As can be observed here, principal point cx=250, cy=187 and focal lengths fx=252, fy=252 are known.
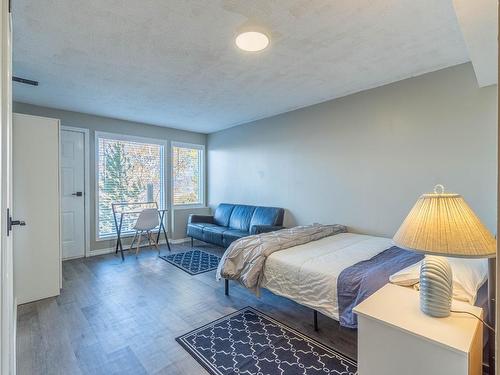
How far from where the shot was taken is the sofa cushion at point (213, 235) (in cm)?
430

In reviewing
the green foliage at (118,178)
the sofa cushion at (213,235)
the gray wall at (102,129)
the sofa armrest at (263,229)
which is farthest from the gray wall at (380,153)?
the green foliage at (118,178)

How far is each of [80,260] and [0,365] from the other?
147 inches

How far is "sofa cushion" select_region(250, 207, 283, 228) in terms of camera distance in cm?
416

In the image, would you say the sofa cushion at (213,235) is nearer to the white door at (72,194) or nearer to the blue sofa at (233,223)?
the blue sofa at (233,223)

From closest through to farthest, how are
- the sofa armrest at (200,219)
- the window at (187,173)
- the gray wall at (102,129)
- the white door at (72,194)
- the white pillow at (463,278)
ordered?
1. the white pillow at (463,278)
2. the gray wall at (102,129)
3. the white door at (72,194)
4. the sofa armrest at (200,219)
5. the window at (187,173)

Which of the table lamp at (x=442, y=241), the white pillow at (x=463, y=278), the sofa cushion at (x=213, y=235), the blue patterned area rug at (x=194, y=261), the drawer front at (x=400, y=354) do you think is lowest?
the blue patterned area rug at (x=194, y=261)

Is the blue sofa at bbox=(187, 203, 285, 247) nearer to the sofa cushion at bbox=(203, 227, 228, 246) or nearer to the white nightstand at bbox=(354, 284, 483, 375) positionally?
the sofa cushion at bbox=(203, 227, 228, 246)

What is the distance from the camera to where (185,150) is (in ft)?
18.6

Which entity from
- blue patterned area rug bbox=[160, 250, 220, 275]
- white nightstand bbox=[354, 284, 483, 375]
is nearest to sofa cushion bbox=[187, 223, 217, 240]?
blue patterned area rug bbox=[160, 250, 220, 275]

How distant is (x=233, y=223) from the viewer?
15.7 feet

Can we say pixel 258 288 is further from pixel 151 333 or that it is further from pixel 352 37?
pixel 352 37

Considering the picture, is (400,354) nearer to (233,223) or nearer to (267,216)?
(267,216)

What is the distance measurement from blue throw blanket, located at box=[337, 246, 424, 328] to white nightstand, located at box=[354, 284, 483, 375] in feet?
1.41

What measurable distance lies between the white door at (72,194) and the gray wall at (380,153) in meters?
2.98
